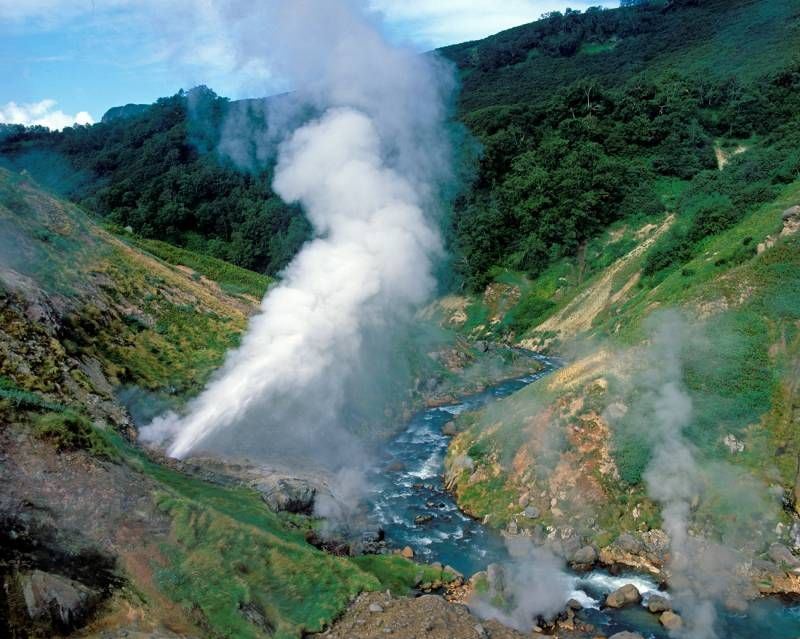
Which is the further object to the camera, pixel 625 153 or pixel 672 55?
pixel 672 55

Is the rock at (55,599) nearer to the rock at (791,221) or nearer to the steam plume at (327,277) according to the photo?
the steam plume at (327,277)

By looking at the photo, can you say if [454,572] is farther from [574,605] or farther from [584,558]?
[584,558]

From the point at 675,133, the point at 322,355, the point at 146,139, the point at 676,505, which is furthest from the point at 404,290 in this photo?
the point at 146,139

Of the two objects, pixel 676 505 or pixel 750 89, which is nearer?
pixel 676 505

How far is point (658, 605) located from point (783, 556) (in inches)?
186

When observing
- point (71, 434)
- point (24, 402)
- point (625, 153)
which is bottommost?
point (71, 434)

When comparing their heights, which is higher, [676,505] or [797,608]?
[676,505]

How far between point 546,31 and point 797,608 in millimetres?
143976

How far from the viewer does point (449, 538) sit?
2367 cm

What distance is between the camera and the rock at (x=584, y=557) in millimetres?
21656

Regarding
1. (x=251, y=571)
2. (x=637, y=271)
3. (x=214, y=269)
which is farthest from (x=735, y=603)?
(x=214, y=269)

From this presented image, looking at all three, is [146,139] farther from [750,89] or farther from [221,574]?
[221,574]

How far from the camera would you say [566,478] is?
24906mm

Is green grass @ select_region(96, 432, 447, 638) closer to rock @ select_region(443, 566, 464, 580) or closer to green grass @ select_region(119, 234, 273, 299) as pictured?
rock @ select_region(443, 566, 464, 580)
